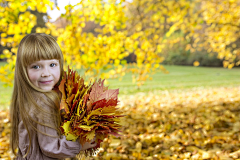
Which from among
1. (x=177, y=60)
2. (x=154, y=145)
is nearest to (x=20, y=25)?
(x=154, y=145)

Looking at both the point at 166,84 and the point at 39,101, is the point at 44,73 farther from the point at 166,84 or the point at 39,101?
the point at 166,84

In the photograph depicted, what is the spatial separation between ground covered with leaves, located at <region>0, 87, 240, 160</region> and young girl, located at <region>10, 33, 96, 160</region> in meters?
1.33

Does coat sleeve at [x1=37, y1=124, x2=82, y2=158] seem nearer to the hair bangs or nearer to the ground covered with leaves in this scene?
the hair bangs

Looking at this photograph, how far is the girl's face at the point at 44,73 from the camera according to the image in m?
1.24

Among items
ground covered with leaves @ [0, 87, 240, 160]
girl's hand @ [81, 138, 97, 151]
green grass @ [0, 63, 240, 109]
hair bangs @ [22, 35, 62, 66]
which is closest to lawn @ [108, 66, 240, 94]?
green grass @ [0, 63, 240, 109]

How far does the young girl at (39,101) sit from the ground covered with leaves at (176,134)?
1.33 metres

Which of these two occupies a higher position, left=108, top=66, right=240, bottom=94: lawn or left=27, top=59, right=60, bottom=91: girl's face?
left=27, top=59, right=60, bottom=91: girl's face

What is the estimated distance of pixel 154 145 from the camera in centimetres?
278

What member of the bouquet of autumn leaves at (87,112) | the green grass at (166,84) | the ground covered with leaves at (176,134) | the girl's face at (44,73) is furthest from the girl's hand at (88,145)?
the green grass at (166,84)

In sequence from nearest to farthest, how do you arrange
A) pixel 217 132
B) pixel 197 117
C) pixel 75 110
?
pixel 75 110
pixel 217 132
pixel 197 117

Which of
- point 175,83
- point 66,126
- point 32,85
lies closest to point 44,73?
point 32,85

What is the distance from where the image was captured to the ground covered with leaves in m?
2.47

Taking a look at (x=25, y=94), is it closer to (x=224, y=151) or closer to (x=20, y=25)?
(x=20, y=25)

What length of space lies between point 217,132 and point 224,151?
2.35 ft
